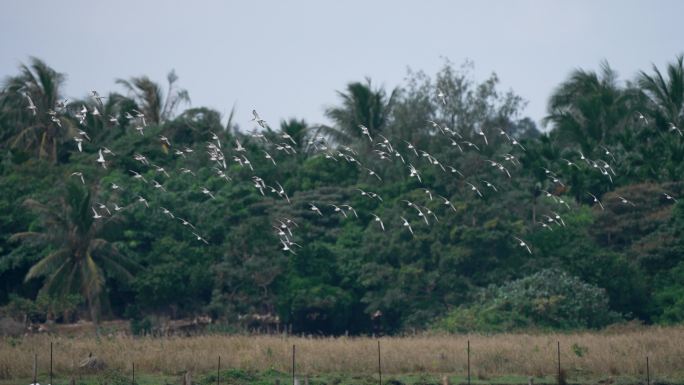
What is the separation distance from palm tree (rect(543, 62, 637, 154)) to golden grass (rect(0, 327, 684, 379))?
2250 centimetres

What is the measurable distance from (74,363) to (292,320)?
19.4 meters

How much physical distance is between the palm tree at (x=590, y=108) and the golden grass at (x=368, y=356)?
22502 millimetres

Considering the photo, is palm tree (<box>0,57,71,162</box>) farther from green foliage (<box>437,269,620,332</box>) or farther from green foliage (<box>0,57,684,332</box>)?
green foliage (<box>437,269,620,332</box>)

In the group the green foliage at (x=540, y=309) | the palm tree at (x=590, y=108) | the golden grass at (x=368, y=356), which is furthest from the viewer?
the palm tree at (x=590, y=108)

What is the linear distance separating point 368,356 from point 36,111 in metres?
30.3

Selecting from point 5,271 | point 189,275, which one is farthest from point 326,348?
point 5,271

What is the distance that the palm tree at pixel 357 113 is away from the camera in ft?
215

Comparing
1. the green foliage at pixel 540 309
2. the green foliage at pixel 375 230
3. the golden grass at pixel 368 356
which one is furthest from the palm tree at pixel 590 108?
the golden grass at pixel 368 356

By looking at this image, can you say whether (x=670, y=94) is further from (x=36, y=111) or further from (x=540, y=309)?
(x=36, y=111)

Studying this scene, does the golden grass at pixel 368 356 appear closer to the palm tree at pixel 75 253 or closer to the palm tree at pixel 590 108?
the palm tree at pixel 75 253

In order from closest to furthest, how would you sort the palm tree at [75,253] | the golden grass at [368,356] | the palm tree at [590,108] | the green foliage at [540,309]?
the golden grass at [368,356], the green foliage at [540,309], the palm tree at [75,253], the palm tree at [590,108]

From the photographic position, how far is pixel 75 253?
54375 millimetres

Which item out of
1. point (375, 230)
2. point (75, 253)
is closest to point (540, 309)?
point (375, 230)

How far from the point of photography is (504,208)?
57.1m
